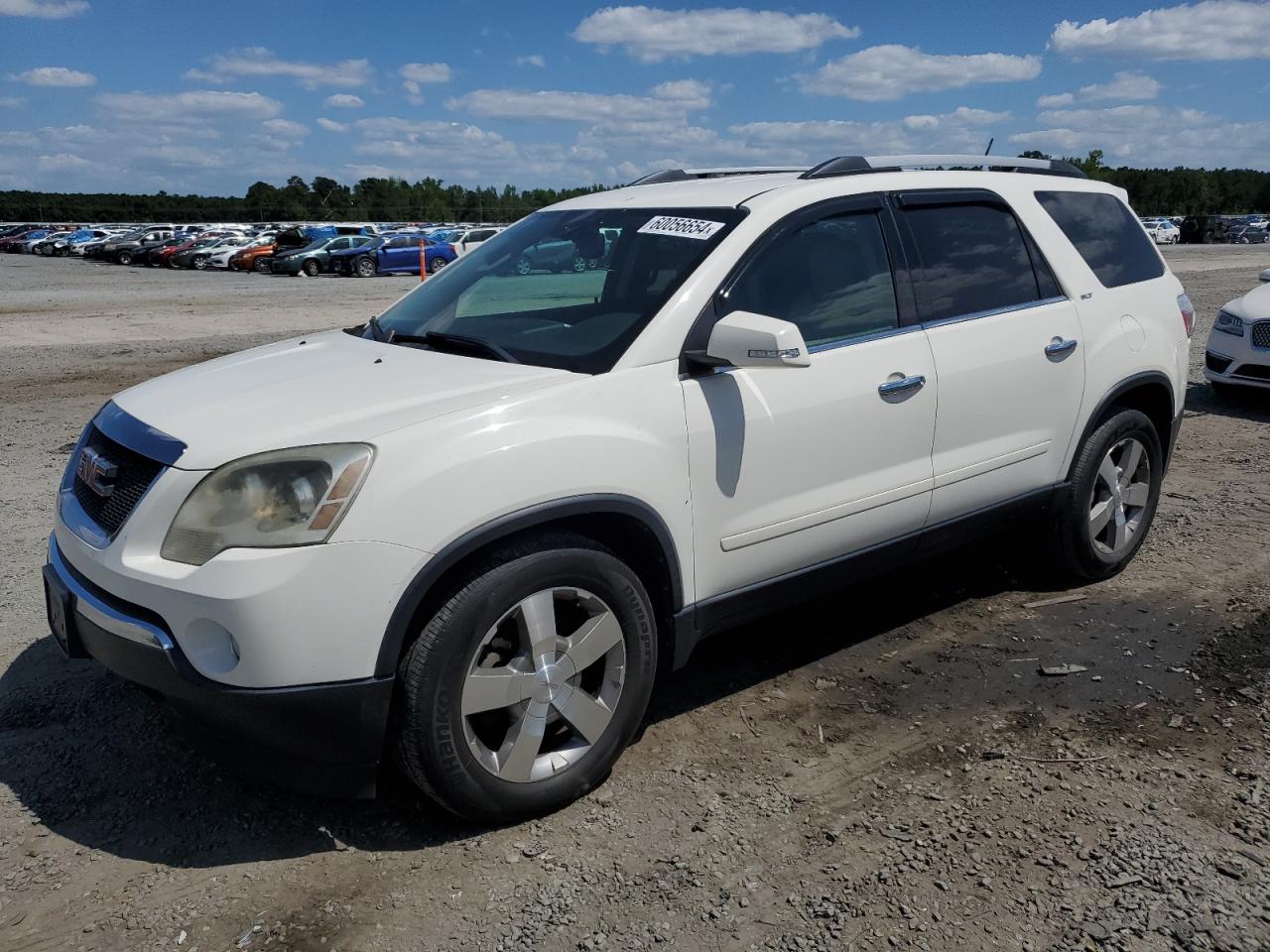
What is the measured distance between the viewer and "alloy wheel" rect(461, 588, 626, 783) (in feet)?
9.66

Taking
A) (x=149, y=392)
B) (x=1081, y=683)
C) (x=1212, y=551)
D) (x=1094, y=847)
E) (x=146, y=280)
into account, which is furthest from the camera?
(x=146, y=280)

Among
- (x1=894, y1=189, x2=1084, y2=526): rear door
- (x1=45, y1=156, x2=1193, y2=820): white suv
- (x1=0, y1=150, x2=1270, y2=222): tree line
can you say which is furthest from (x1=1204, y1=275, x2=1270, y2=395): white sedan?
(x1=0, y1=150, x2=1270, y2=222): tree line

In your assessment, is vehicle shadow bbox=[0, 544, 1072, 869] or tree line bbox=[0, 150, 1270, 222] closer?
vehicle shadow bbox=[0, 544, 1072, 869]

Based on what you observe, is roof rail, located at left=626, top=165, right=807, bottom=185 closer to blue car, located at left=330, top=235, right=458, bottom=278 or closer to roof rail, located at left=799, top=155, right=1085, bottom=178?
roof rail, located at left=799, top=155, right=1085, bottom=178

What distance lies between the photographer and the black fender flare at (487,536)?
2.73 meters

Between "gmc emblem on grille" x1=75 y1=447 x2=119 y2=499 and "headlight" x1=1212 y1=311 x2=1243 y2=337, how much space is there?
30.2 ft

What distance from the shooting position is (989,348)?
411cm

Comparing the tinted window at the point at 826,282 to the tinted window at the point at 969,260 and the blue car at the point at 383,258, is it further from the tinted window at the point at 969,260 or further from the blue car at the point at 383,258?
the blue car at the point at 383,258

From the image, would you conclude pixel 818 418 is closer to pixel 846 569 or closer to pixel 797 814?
pixel 846 569

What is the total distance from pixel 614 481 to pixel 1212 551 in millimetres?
3879

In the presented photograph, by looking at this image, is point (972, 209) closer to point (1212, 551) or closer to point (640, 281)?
point (640, 281)

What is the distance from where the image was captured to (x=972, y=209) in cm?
431

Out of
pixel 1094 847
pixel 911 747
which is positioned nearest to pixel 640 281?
pixel 911 747

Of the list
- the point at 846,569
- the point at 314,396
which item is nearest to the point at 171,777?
the point at 314,396
